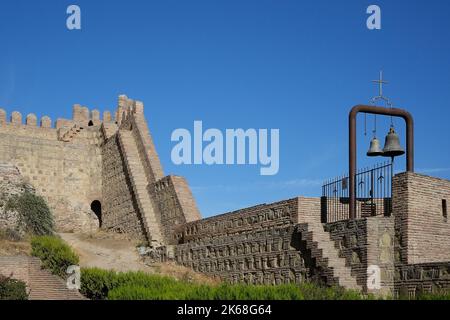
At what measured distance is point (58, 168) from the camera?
33062 millimetres

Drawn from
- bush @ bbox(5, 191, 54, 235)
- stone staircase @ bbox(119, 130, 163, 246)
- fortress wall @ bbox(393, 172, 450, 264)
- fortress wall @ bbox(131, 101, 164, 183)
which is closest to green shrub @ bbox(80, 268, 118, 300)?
bush @ bbox(5, 191, 54, 235)

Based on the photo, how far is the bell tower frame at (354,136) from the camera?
58.1 ft

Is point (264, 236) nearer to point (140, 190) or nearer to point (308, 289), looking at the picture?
point (308, 289)

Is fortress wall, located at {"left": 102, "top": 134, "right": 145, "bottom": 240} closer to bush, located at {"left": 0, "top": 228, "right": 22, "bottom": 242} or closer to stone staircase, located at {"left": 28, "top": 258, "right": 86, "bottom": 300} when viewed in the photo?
bush, located at {"left": 0, "top": 228, "right": 22, "bottom": 242}

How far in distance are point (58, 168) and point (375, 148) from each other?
17899 mm

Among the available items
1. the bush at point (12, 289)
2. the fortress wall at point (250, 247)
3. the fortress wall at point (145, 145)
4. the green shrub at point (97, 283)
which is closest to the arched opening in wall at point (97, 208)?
the fortress wall at point (145, 145)

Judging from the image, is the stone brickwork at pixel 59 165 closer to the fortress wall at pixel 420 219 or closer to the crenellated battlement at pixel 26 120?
the crenellated battlement at pixel 26 120

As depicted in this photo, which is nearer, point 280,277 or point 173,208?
point 280,277

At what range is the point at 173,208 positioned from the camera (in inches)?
1045

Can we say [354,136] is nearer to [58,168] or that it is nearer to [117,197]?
[117,197]

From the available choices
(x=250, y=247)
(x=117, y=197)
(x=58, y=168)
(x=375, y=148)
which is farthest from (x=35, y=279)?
(x=58, y=168)
